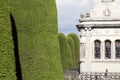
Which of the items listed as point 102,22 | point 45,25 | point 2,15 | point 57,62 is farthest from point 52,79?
point 102,22

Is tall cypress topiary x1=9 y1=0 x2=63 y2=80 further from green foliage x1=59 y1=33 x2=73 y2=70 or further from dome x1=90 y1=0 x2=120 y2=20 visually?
green foliage x1=59 y1=33 x2=73 y2=70

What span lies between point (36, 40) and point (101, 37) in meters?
26.4

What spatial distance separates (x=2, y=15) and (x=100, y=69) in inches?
1256

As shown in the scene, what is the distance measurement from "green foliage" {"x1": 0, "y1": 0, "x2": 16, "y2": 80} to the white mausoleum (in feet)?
99.8

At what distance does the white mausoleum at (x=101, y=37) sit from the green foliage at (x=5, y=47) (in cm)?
3041

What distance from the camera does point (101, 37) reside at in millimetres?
44562

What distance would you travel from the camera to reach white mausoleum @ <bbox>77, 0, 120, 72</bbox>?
1742 inches

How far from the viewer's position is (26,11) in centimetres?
1880

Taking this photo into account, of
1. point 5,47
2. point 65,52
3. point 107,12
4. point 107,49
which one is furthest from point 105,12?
point 5,47

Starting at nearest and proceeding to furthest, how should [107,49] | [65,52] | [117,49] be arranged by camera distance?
[107,49]
[117,49]
[65,52]

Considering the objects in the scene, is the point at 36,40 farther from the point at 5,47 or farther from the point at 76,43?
the point at 76,43

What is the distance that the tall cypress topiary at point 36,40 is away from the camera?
18.5 metres

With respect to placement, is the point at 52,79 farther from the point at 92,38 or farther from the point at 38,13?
the point at 92,38

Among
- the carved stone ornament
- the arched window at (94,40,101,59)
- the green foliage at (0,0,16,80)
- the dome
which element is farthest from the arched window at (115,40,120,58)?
the green foliage at (0,0,16,80)
